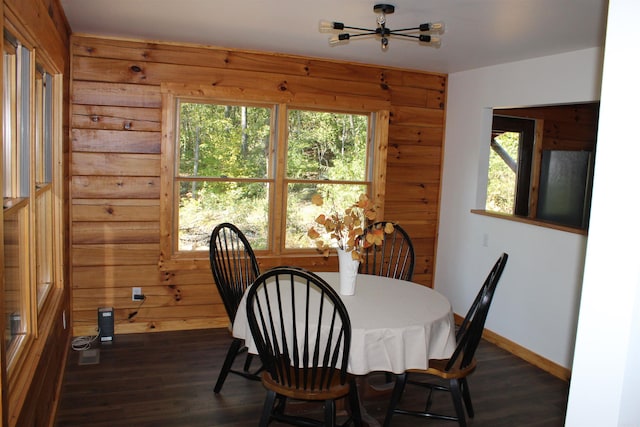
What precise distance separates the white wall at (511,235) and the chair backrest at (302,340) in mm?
2023

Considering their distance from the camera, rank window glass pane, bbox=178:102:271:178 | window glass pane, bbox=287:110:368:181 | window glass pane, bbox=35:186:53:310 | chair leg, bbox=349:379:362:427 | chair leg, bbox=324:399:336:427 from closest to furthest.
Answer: chair leg, bbox=324:399:336:427 → chair leg, bbox=349:379:362:427 → window glass pane, bbox=35:186:53:310 → window glass pane, bbox=178:102:271:178 → window glass pane, bbox=287:110:368:181

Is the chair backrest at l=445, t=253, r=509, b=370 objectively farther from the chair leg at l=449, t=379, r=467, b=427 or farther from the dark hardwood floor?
the dark hardwood floor

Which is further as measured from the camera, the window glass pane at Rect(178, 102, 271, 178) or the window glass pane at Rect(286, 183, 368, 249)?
the window glass pane at Rect(286, 183, 368, 249)

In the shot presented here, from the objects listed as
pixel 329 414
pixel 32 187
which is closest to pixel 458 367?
pixel 329 414

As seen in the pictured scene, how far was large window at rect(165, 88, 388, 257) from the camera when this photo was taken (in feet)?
14.2

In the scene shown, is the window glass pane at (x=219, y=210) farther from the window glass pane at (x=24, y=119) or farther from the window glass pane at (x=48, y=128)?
the window glass pane at (x=24, y=119)

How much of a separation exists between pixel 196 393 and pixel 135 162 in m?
1.87

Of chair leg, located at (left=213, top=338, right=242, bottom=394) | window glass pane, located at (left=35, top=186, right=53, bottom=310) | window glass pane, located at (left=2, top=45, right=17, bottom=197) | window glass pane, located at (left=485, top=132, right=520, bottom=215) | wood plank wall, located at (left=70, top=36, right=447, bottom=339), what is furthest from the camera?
window glass pane, located at (left=485, top=132, right=520, bottom=215)

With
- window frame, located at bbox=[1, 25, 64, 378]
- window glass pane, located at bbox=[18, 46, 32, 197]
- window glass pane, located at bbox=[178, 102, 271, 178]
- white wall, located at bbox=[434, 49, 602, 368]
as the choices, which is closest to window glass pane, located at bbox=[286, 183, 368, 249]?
window glass pane, located at bbox=[178, 102, 271, 178]

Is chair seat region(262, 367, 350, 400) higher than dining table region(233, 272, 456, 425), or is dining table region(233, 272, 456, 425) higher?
dining table region(233, 272, 456, 425)

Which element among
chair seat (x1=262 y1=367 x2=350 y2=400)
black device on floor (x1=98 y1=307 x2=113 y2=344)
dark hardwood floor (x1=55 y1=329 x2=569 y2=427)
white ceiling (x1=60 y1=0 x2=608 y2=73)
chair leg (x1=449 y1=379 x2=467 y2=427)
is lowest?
dark hardwood floor (x1=55 y1=329 x2=569 y2=427)

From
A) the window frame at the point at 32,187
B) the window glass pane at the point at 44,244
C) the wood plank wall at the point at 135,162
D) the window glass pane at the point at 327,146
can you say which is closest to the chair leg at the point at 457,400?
the window frame at the point at 32,187

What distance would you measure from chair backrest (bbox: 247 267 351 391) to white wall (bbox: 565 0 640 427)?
4.41ft

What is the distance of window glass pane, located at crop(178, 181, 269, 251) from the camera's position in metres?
4.38
